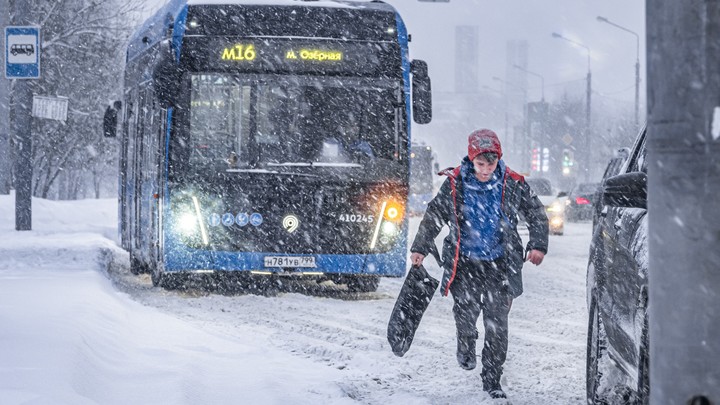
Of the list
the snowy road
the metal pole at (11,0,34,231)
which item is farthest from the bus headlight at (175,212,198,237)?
the metal pole at (11,0,34,231)

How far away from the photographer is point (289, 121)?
1345 centimetres

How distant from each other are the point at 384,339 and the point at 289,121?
4068 millimetres

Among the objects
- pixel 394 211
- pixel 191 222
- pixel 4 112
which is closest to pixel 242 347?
pixel 191 222

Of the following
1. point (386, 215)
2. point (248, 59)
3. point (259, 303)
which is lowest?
point (259, 303)

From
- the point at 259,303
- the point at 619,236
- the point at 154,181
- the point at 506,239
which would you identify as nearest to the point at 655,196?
the point at 619,236

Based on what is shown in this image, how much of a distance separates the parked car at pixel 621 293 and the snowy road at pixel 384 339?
36.6 inches

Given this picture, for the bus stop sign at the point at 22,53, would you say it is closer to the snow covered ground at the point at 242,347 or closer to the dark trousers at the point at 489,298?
the snow covered ground at the point at 242,347

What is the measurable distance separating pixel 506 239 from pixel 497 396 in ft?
3.03

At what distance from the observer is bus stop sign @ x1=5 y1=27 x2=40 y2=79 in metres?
19.4

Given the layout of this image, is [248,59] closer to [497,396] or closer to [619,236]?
[497,396]

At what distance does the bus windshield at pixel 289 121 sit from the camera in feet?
43.9

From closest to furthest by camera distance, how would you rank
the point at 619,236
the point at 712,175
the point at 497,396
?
the point at 712,175 → the point at 619,236 → the point at 497,396

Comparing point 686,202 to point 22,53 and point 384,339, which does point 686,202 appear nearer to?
point 384,339

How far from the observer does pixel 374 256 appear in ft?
45.1
